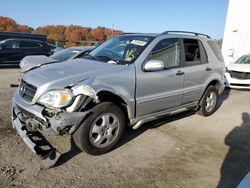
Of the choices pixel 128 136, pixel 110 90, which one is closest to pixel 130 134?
pixel 128 136

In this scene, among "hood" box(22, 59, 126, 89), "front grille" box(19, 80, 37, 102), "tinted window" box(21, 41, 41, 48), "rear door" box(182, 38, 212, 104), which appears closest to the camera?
"hood" box(22, 59, 126, 89)

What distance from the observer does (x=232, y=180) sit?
3277 mm

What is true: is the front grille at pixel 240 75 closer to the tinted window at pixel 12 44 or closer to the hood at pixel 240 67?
the hood at pixel 240 67

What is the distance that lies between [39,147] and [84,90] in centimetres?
95

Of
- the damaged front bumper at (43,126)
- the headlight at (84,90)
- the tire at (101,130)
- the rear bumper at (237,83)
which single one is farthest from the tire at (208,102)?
the rear bumper at (237,83)

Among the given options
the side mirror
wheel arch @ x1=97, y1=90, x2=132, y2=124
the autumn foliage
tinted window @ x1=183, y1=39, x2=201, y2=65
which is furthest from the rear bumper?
the autumn foliage

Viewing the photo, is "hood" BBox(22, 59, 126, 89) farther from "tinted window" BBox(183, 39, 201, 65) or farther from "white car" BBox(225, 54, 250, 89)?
"white car" BBox(225, 54, 250, 89)

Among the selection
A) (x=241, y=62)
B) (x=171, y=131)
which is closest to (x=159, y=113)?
(x=171, y=131)

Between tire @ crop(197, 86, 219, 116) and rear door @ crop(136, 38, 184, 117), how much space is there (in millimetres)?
1047

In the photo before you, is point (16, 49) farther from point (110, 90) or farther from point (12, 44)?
point (110, 90)

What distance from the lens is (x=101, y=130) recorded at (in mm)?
3695

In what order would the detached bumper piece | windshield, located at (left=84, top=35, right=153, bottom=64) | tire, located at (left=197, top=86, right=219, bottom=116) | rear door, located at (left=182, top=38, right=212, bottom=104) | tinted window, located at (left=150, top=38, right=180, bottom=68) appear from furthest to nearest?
tire, located at (left=197, top=86, right=219, bottom=116), rear door, located at (left=182, top=38, right=212, bottom=104), tinted window, located at (left=150, top=38, right=180, bottom=68), windshield, located at (left=84, top=35, right=153, bottom=64), the detached bumper piece

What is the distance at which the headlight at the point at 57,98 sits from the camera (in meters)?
3.28

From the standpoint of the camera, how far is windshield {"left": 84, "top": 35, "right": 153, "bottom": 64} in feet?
13.8
